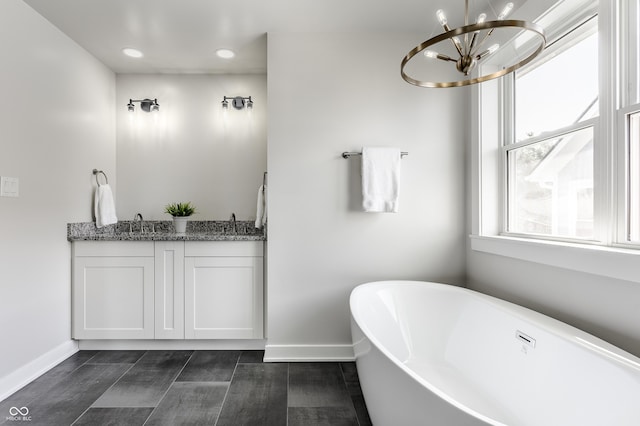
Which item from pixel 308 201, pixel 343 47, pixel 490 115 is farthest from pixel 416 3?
pixel 308 201

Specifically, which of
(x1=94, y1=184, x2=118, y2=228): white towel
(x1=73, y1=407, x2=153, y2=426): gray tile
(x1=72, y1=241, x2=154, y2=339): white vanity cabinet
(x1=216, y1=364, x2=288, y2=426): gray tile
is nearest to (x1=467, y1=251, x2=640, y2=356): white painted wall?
(x1=216, y1=364, x2=288, y2=426): gray tile

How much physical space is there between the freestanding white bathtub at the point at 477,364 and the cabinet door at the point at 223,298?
36.0 inches

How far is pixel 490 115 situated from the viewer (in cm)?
228

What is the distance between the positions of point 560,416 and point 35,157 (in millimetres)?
3159

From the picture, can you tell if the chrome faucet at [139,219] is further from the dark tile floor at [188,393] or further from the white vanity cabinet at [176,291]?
the dark tile floor at [188,393]

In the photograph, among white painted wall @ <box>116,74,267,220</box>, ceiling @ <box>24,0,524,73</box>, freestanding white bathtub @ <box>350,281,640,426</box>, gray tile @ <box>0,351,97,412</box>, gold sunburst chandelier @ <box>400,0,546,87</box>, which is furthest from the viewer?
white painted wall @ <box>116,74,267,220</box>

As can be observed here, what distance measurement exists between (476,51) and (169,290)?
248cm

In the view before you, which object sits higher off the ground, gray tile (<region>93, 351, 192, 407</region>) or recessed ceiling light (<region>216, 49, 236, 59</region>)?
recessed ceiling light (<region>216, 49, 236, 59</region>)

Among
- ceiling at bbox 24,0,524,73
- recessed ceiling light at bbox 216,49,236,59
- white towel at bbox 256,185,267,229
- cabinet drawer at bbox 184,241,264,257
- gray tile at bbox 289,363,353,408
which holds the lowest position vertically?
gray tile at bbox 289,363,353,408

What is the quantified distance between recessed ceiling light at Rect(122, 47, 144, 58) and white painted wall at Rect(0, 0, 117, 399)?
32 cm

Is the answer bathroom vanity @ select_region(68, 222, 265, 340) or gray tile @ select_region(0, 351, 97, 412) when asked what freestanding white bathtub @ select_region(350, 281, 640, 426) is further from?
gray tile @ select_region(0, 351, 97, 412)

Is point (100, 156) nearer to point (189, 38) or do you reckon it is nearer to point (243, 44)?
point (189, 38)

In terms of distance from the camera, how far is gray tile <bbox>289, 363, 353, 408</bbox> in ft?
6.04

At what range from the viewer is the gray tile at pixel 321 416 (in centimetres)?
165
